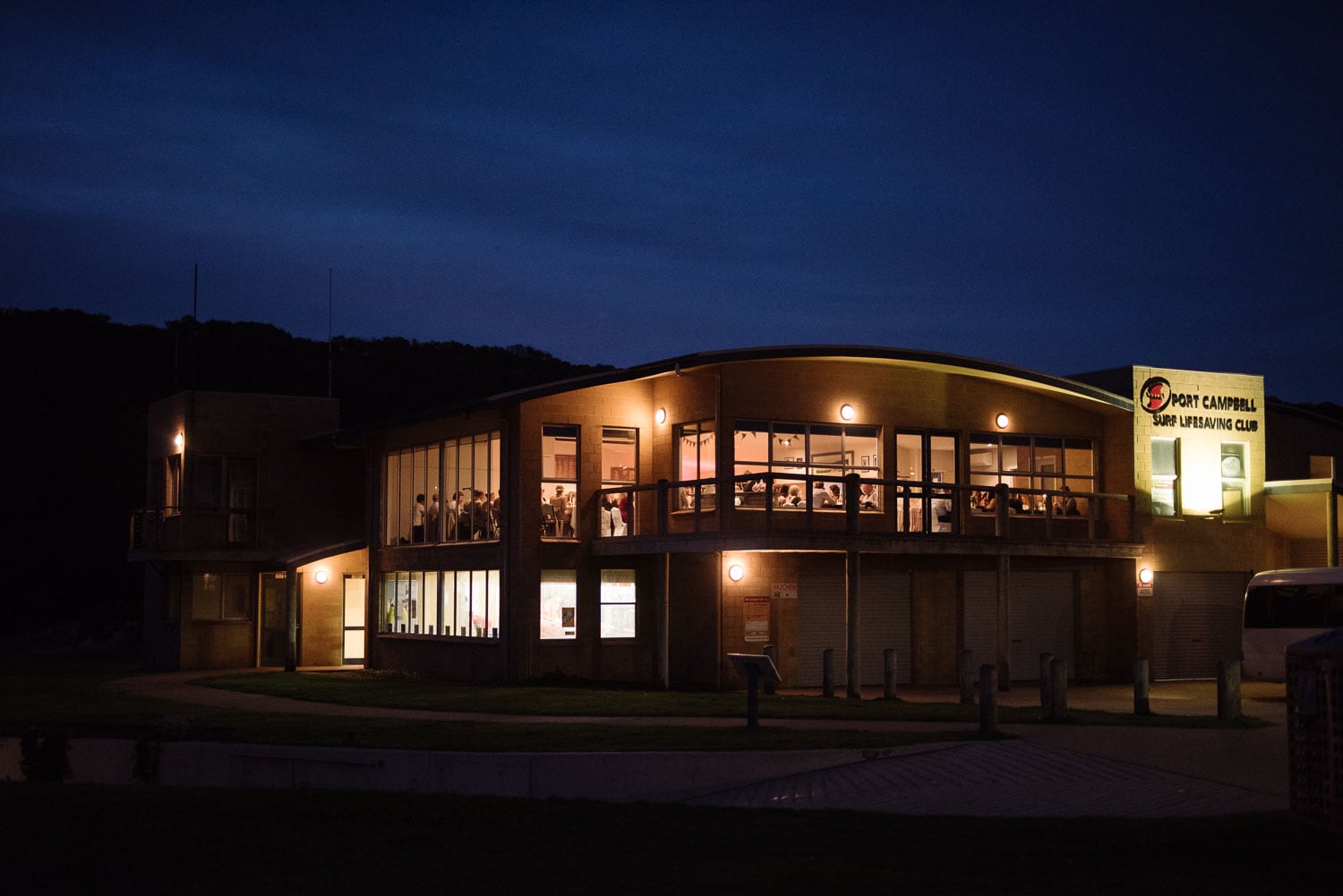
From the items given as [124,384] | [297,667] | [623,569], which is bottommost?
[297,667]

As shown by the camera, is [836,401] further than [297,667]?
No

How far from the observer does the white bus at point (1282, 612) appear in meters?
24.7

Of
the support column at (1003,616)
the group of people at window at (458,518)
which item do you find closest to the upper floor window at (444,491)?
the group of people at window at (458,518)

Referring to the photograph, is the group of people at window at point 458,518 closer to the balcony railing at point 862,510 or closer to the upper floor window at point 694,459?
the balcony railing at point 862,510

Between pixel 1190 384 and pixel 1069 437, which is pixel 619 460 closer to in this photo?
pixel 1069 437

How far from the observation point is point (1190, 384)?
97.9 feet

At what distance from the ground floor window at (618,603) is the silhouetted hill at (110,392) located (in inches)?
1771

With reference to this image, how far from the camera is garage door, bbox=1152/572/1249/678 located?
29531 millimetres

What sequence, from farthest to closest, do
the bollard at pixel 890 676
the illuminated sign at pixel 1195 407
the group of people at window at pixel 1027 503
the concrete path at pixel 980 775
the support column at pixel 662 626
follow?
the illuminated sign at pixel 1195 407, the group of people at window at pixel 1027 503, the support column at pixel 662 626, the bollard at pixel 890 676, the concrete path at pixel 980 775

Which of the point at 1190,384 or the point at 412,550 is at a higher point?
the point at 1190,384

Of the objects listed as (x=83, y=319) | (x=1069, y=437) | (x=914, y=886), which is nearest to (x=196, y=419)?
(x=1069, y=437)

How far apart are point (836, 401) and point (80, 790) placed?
16736 mm

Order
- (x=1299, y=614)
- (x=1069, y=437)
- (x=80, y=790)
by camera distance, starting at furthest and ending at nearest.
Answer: (x=1069, y=437), (x=1299, y=614), (x=80, y=790)

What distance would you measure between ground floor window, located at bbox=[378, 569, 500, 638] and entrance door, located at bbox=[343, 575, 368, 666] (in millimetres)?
1812
